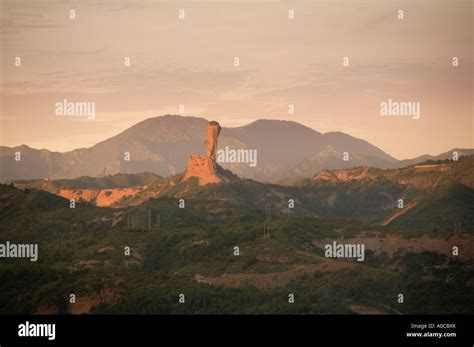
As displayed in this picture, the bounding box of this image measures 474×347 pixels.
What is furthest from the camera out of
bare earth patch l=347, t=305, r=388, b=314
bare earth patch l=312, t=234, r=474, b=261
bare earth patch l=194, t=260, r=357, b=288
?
bare earth patch l=312, t=234, r=474, b=261

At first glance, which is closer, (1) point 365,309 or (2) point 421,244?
(1) point 365,309

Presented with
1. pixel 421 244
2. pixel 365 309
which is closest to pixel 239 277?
pixel 365 309

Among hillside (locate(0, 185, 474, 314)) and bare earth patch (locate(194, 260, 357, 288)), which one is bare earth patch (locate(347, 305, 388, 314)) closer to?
hillside (locate(0, 185, 474, 314))

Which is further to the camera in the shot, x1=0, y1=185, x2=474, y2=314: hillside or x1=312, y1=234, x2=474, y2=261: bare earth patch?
x1=312, y1=234, x2=474, y2=261: bare earth patch

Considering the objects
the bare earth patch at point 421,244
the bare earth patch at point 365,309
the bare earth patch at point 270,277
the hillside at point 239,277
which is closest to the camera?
the bare earth patch at point 365,309

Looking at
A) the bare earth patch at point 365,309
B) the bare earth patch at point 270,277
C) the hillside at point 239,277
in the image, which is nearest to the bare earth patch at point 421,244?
the hillside at point 239,277

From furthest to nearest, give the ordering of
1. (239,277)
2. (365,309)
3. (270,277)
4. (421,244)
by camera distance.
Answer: (421,244)
(239,277)
(270,277)
(365,309)

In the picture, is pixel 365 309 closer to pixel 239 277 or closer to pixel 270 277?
pixel 270 277

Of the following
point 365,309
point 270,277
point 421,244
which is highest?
point 421,244

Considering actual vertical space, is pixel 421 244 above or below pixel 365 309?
above

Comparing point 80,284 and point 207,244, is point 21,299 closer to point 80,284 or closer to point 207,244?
point 80,284

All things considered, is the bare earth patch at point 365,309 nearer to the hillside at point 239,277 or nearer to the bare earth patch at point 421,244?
the hillside at point 239,277

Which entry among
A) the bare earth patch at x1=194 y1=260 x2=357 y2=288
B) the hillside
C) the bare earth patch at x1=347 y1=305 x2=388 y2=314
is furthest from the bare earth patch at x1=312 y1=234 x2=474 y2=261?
the bare earth patch at x1=347 y1=305 x2=388 y2=314

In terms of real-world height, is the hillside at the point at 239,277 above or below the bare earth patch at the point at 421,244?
below
